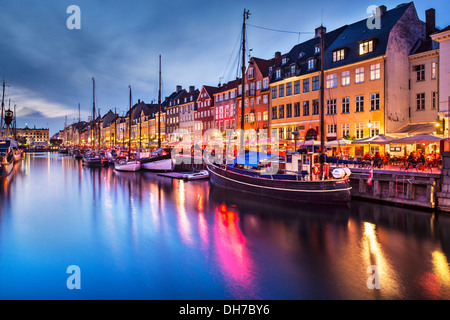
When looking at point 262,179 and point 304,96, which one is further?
point 304,96

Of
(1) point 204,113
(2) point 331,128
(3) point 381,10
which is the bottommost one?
(2) point 331,128

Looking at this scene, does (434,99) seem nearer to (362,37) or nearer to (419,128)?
(419,128)

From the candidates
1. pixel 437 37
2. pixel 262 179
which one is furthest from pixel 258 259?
pixel 437 37

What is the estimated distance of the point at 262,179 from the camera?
74.3 feet

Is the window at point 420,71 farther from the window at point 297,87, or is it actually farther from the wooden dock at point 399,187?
the wooden dock at point 399,187

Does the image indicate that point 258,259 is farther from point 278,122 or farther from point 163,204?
point 278,122

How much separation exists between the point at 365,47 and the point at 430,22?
8.39 meters

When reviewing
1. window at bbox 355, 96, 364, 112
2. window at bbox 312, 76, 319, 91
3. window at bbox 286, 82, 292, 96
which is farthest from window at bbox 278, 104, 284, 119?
window at bbox 355, 96, 364, 112

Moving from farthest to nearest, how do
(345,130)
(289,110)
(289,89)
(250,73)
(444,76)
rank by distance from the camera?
1. (250,73)
2. (289,110)
3. (289,89)
4. (345,130)
5. (444,76)

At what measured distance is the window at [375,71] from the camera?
30.2 metres

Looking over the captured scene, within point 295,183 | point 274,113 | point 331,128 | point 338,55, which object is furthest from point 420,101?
point 274,113

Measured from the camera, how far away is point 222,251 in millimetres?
12125

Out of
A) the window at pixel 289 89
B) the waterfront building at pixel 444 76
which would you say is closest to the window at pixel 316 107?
the window at pixel 289 89

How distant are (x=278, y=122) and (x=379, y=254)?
33095 mm
